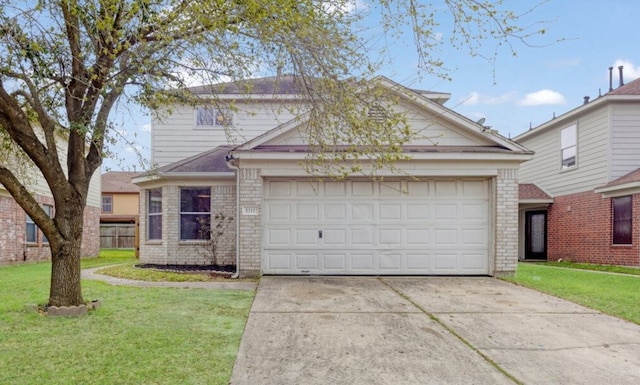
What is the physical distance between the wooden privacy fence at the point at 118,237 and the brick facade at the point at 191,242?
17.4 metres

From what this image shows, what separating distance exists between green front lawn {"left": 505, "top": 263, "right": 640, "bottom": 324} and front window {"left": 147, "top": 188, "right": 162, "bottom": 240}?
375 inches

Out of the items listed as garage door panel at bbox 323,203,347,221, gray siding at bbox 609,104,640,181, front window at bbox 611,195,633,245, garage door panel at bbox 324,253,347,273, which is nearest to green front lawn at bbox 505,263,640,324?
front window at bbox 611,195,633,245

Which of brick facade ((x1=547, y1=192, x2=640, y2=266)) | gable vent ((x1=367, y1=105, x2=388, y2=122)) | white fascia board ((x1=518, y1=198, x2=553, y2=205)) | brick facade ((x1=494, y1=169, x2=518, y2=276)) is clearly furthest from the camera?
white fascia board ((x1=518, y1=198, x2=553, y2=205))

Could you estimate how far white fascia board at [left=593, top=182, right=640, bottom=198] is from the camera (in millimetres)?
12439

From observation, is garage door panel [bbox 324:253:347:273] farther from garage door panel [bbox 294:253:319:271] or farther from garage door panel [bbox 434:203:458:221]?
garage door panel [bbox 434:203:458:221]

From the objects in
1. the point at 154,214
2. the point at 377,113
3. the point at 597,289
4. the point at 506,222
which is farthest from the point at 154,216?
the point at 597,289

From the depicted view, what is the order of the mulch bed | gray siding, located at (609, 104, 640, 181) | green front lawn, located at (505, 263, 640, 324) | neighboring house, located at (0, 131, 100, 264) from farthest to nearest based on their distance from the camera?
1. gray siding, located at (609, 104, 640, 181)
2. neighboring house, located at (0, 131, 100, 264)
3. the mulch bed
4. green front lawn, located at (505, 263, 640, 324)

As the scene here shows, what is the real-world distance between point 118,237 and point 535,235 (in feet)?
79.7

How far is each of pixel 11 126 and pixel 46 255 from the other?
12.7 metres

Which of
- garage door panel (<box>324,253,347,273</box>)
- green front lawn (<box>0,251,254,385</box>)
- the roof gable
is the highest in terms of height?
the roof gable

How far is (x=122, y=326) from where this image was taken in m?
5.26

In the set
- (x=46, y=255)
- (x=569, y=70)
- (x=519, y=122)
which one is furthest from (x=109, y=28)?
(x=519, y=122)

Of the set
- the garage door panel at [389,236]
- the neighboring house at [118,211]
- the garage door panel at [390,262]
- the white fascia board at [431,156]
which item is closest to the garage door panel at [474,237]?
the garage door panel at [389,236]

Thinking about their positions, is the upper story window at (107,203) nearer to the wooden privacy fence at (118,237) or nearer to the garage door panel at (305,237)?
the wooden privacy fence at (118,237)
